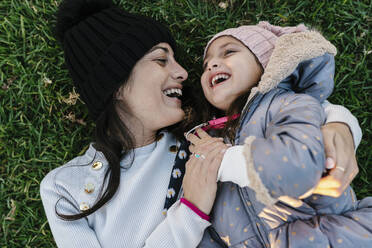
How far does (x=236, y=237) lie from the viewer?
5.27ft

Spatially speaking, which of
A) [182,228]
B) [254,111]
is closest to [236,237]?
[182,228]

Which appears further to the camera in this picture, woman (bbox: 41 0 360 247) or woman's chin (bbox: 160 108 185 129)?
woman's chin (bbox: 160 108 185 129)

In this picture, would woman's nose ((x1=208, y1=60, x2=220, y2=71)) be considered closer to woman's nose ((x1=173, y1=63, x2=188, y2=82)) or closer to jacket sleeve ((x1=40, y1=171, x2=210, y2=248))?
woman's nose ((x1=173, y1=63, x2=188, y2=82))

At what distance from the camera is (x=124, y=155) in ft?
6.48

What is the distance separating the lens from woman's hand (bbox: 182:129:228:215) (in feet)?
5.09

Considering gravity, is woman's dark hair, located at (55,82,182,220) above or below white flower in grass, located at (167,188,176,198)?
above

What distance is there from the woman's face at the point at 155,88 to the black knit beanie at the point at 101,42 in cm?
6

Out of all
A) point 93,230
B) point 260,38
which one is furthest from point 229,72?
point 93,230

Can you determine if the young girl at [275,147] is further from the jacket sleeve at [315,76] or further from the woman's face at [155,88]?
the woman's face at [155,88]

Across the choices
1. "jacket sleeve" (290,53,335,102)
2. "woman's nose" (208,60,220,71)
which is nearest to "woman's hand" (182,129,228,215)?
"woman's nose" (208,60,220,71)

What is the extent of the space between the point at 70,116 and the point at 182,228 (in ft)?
4.30

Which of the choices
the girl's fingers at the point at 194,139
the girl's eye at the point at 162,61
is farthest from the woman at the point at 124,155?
the girl's fingers at the point at 194,139

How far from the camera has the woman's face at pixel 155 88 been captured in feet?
5.86

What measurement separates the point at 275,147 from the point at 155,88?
87cm
